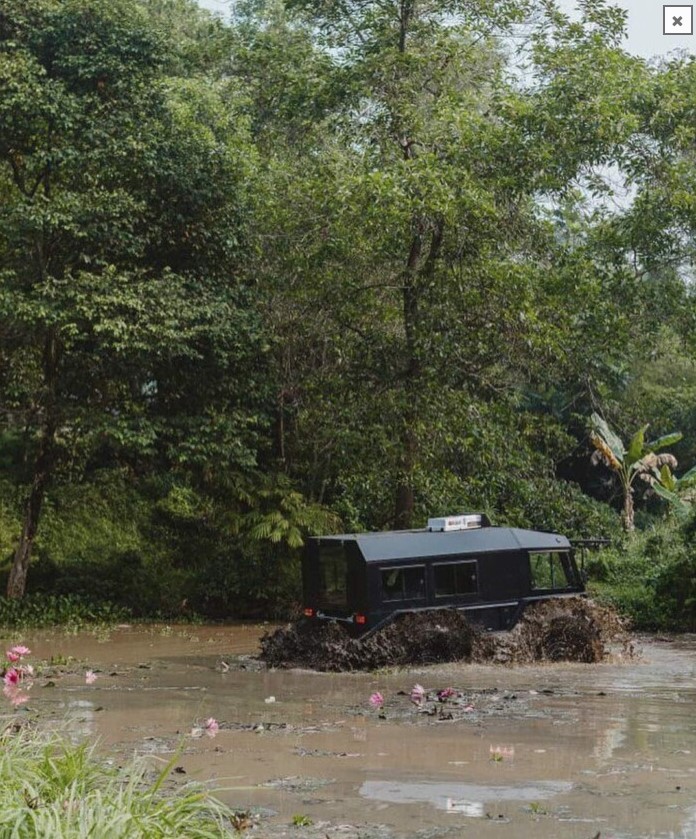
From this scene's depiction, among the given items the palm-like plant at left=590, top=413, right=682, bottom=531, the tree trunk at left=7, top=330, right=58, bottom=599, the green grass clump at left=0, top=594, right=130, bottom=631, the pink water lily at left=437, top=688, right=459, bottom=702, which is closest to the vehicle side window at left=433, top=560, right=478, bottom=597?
the pink water lily at left=437, top=688, right=459, bottom=702

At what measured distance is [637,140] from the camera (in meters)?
23.2

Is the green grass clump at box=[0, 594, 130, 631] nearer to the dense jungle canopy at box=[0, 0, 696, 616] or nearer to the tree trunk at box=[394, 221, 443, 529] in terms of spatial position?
the dense jungle canopy at box=[0, 0, 696, 616]

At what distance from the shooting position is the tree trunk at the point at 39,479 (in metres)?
23.2

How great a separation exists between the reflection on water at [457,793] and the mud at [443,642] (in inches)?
284

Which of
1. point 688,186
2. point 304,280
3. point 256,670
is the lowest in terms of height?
point 256,670

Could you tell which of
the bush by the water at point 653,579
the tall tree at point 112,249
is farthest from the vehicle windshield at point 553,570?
the tall tree at point 112,249

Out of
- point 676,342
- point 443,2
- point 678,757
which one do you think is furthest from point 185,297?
point 678,757

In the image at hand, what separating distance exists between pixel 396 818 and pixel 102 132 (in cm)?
1617

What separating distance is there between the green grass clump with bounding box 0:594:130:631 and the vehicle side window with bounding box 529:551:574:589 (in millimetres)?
8081

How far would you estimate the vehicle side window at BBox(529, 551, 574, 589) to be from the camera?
59.9ft

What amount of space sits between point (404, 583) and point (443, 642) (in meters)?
0.92

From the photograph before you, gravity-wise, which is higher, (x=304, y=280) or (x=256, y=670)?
(x=304, y=280)

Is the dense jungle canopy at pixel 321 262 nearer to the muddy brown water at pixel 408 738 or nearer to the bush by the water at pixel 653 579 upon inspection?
the bush by the water at pixel 653 579

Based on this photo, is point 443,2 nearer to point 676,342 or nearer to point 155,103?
point 155,103
